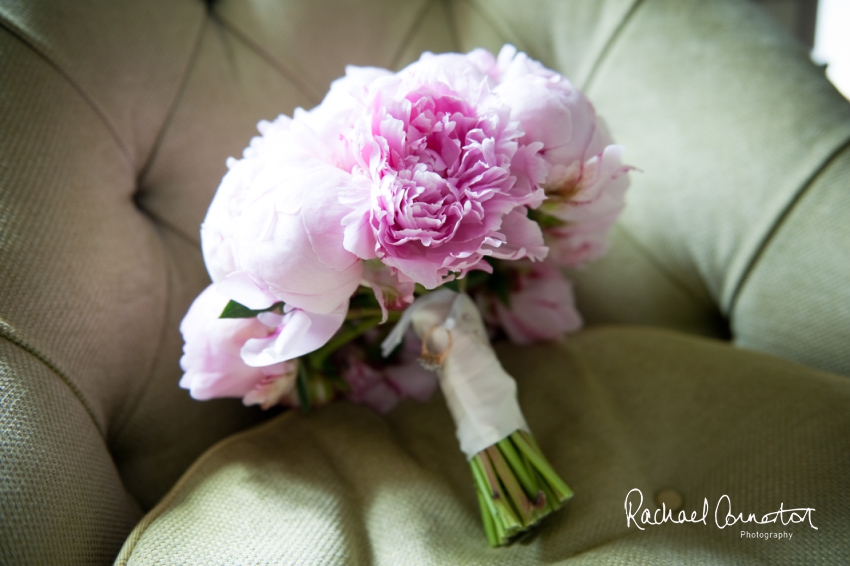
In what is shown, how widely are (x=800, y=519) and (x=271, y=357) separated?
46 cm

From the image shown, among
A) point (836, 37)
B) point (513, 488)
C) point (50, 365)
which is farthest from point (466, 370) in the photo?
point (836, 37)

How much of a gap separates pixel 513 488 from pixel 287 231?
0.30 metres

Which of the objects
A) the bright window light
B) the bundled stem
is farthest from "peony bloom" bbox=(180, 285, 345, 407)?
the bright window light

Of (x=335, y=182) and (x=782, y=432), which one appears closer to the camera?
(x=335, y=182)

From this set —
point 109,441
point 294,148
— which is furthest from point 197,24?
point 109,441

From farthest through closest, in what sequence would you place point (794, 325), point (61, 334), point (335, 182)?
point (794, 325), point (61, 334), point (335, 182)

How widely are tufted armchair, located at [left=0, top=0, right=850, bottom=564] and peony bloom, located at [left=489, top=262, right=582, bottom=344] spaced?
3 centimetres

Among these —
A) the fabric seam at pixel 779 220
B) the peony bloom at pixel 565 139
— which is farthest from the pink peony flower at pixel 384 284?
the fabric seam at pixel 779 220

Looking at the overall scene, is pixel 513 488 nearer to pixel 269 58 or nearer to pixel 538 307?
pixel 538 307

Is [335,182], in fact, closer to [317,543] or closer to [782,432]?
[317,543]

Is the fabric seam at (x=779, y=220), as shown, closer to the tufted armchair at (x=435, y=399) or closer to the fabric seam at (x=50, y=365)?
the tufted armchair at (x=435, y=399)

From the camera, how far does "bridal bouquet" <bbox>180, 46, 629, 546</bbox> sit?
0.38m

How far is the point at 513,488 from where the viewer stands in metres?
0.50

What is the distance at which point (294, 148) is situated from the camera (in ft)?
1.40
